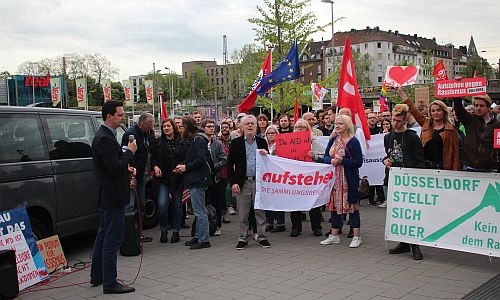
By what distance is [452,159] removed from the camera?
21.7 feet

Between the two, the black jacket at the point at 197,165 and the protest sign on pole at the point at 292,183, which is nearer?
the black jacket at the point at 197,165

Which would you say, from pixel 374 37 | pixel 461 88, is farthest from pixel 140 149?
pixel 374 37

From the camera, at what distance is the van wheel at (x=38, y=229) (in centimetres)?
648

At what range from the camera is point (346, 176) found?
758 cm

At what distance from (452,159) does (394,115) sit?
1.01 meters

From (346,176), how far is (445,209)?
63.0 inches

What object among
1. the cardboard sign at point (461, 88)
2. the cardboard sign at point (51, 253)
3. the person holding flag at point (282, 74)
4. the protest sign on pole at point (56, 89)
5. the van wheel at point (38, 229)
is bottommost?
the cardboard sign at point (51, 253)

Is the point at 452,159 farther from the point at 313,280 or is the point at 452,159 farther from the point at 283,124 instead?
the point at 283,124

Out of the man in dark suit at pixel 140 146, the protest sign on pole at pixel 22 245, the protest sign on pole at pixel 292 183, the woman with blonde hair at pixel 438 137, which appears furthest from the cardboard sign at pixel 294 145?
the protest sign on pole at pixel 22 245

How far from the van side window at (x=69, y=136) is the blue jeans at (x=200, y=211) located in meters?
1.74

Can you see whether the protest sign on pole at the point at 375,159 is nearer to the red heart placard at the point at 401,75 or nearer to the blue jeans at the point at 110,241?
the red heart placard at the point at 401,75

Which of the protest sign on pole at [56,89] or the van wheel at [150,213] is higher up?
the protest sign on pole at [56,89]

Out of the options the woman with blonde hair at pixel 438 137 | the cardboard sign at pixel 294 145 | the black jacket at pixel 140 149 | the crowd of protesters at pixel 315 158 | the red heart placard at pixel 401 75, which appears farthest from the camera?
the red heart placard at pixel 401 75

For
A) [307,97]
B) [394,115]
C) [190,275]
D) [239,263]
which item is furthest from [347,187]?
[307,97]
